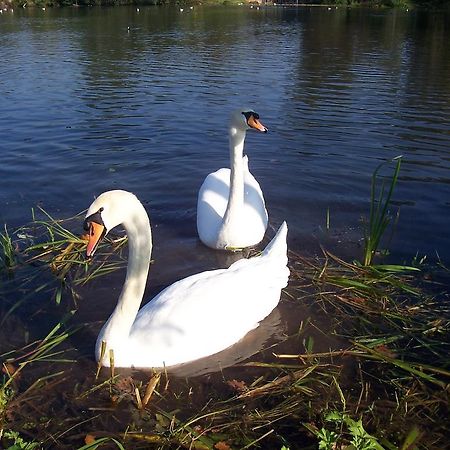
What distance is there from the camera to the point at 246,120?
21.9 feet

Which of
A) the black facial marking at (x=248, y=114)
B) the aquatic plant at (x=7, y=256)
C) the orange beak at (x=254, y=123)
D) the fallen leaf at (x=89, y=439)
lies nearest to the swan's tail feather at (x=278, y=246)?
the orange beak at (x=254, y=123)

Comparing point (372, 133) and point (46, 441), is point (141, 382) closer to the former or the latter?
point (46, 441)

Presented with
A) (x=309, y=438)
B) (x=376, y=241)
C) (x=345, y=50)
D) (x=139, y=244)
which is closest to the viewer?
(x=309, y=438)

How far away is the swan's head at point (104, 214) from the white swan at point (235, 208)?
270 centimetres

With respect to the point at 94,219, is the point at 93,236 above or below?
below

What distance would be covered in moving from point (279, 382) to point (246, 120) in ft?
10.8

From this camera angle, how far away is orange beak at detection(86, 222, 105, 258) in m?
3.96

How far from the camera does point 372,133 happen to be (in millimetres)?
12688

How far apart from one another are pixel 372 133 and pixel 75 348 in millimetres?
Answer: 9437

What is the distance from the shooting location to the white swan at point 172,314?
470 centimetres

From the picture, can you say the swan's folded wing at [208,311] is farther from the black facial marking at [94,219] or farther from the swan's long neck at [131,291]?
the black facial marking at [94,219]

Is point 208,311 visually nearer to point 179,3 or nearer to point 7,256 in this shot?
point 7,256

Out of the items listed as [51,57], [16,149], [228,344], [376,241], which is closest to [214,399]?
[228,344]

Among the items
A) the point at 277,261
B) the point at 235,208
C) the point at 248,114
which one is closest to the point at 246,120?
the point at 248,114
